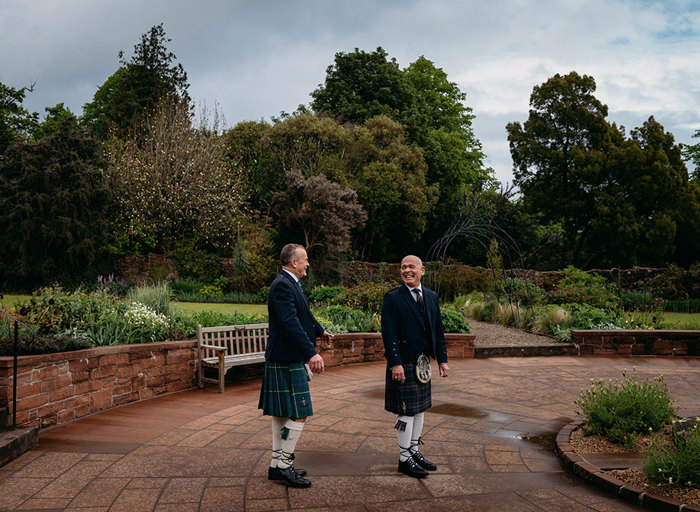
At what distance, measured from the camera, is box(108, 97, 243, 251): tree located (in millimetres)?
23297

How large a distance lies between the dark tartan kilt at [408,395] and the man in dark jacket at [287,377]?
2.15ft

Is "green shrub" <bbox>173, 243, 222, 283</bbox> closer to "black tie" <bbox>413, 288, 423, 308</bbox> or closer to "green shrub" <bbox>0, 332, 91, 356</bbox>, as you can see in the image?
"green shrub" <bbox>0, 332, 91, 356</bbox>

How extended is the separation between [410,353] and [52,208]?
773 inches

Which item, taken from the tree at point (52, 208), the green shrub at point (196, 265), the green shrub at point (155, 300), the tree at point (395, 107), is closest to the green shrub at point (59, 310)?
the green shrub at point (155, 300)

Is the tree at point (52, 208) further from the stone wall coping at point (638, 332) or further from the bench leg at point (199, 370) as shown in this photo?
Answer: the stone wall coping at point (638, 332)

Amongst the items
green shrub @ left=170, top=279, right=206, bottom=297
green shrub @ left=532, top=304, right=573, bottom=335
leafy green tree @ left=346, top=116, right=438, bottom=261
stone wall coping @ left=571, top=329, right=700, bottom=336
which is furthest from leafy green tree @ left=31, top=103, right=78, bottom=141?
stone wall coping @ left=571, top=329, right=700, bottom=336

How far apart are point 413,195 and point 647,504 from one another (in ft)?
73.1

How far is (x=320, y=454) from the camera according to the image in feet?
15.6

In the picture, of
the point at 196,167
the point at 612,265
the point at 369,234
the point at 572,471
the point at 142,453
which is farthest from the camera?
the point at 612,265

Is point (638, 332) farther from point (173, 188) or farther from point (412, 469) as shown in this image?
point (173, 188)

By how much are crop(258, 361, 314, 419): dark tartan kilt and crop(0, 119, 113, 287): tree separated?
18.7 metres

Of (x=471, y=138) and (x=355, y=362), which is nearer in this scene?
(x=355, y=362)

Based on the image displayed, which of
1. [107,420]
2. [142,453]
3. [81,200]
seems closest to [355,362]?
[107,420]

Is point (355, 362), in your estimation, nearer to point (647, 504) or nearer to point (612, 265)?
point (647, 504)
